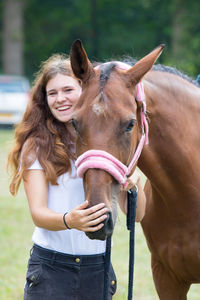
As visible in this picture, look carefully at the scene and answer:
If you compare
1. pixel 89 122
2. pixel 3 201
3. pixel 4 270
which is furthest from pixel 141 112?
pixel 3 201

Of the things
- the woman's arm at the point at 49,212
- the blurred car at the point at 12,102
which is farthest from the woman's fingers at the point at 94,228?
the blurred car at the point at 12,102

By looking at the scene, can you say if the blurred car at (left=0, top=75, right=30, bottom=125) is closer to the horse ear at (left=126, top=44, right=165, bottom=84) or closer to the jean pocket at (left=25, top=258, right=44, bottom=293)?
the jean pocket at (left=25, top=258, right=44, bottom=293)

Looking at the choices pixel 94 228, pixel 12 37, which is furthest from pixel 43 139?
pixel 12 37

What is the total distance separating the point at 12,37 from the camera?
84.4ft

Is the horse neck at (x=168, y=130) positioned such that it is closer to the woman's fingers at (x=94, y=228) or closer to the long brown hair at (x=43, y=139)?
the long brown hair at (x=43, y=139)

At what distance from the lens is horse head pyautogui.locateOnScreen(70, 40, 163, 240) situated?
2.39 metres

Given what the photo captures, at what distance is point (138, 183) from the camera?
9.97 feet

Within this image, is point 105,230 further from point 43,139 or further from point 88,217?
point 43,139

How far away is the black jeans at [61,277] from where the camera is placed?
9.75 feet

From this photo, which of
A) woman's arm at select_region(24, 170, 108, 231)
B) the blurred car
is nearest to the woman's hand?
woman's arm at select_region(24, 170, 108, 231)

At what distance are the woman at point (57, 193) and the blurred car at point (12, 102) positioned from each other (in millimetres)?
14046

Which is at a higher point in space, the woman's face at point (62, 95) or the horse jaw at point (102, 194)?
the woman's face at point (62, 95)

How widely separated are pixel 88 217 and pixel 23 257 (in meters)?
3.79

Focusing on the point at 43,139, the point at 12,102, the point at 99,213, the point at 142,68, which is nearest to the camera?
the point at 99,213
